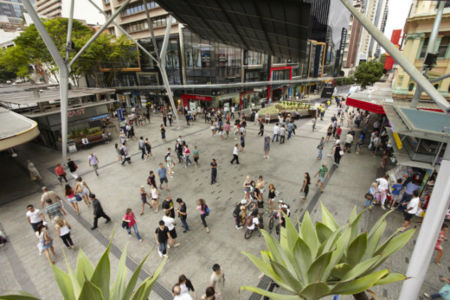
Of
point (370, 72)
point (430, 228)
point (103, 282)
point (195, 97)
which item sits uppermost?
point (370, 72)

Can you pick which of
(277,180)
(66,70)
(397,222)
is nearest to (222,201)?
(277,180)

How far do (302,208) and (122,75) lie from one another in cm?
4372

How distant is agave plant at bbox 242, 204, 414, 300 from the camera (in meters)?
2.14

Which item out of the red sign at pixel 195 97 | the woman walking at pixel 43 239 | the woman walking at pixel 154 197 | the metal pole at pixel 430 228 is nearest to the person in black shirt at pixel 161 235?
the woman walking at pixel 154 197

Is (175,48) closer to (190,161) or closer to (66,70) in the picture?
(66,70)

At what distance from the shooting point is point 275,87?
41281mm

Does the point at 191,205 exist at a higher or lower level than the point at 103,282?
lower

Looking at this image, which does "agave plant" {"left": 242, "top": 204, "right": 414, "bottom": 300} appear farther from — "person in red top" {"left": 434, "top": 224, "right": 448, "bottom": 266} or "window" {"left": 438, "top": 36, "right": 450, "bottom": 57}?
"window" {"left": 438, "top": 36, "right": 450, "bottom": 57}

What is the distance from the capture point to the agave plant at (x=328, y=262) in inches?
84.1

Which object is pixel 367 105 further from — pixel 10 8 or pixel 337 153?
pixel 10 8

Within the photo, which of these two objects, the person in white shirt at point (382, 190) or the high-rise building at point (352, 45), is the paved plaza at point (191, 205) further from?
the high-rise building at point (352, 45)

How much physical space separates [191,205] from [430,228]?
8.59 m

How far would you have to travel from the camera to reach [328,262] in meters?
2.34

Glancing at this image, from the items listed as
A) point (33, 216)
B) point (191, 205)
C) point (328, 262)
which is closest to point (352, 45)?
point (191, 205)
